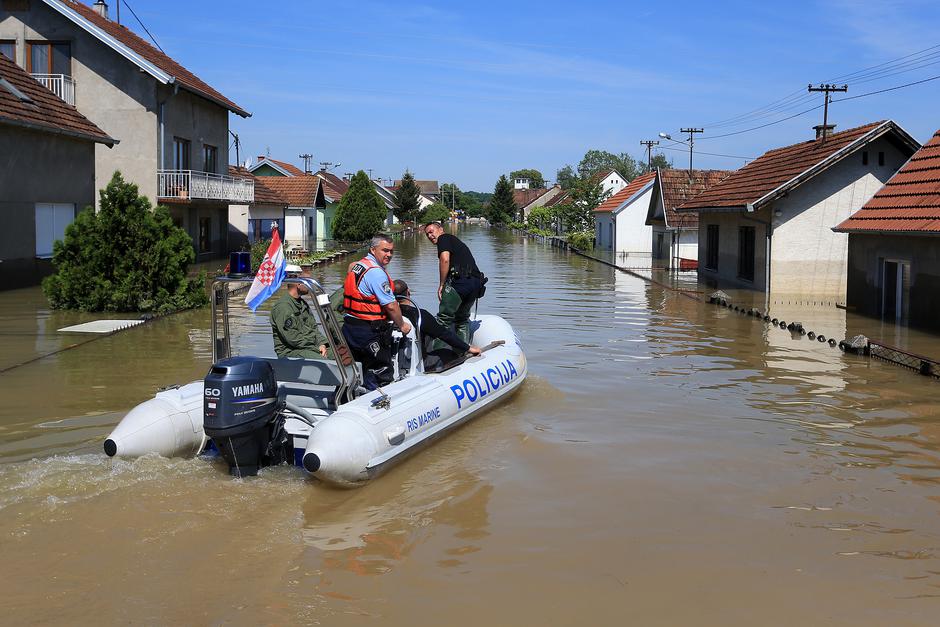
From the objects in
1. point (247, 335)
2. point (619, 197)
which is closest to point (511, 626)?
point (247, 335)

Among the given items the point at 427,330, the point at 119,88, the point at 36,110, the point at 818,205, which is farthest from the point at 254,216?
the point at 427,330

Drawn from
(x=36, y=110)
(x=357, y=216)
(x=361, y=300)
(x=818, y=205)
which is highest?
(x=36, y=110)

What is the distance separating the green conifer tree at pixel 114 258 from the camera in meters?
18.0

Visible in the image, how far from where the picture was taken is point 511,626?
521cm

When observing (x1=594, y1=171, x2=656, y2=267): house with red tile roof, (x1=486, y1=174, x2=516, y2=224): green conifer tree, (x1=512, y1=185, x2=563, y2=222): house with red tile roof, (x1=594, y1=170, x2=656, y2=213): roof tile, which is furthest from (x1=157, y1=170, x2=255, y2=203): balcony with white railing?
(x1=486, y1=174, x2=516, y2=224): green conifer tree

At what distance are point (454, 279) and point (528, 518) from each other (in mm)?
4565

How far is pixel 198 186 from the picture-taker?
31.8 meters

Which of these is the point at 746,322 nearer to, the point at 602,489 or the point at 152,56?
the point at 602,489

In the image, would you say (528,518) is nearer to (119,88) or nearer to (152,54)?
(119,88)

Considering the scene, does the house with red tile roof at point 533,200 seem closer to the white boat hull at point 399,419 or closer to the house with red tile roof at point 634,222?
the house with red tile roof at point 634,222

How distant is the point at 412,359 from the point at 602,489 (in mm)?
2772

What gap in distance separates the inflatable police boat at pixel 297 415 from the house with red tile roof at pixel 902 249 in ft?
37.1

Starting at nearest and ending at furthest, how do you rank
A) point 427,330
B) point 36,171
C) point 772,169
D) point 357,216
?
point 427,330
point 36,171
point 772,169
point 357,216

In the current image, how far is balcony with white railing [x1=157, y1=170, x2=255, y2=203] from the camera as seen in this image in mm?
30547
